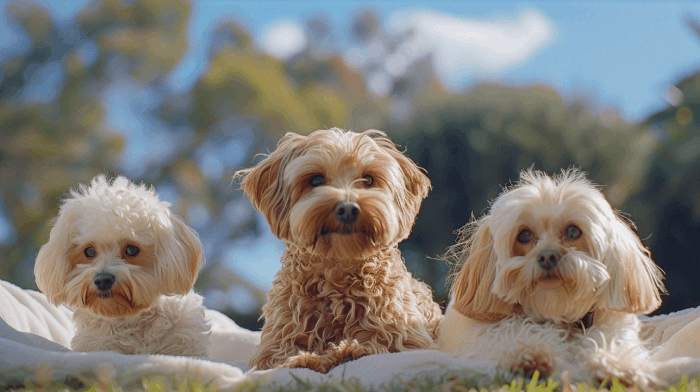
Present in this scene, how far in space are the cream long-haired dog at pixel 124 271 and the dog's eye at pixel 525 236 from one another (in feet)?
6.24

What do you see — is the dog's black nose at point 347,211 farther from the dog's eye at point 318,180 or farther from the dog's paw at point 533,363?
the dog's paw at point 533,363

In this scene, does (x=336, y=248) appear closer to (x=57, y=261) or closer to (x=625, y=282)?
(x=625, y=282)

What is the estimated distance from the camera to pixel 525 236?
3379mm

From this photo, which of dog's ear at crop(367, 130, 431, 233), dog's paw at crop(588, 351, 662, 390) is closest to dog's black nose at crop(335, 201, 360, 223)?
dog's ear at crop(367, 130, 431, 233)

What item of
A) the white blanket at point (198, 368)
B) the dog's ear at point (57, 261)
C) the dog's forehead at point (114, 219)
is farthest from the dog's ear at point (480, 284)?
the dog's ear at point (57, 261)

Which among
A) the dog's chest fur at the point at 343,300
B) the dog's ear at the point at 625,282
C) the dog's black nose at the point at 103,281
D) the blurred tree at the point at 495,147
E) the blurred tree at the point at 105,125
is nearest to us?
the dog's ear at the point at 625,282

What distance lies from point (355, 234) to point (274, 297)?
0.73 metres

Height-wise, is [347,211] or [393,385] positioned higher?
[347,211]

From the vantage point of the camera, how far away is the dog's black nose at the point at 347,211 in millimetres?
3248

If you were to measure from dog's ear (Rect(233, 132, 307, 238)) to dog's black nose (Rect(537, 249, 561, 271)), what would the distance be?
1280 mm

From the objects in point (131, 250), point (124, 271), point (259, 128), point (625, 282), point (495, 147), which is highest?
point (259, 128)

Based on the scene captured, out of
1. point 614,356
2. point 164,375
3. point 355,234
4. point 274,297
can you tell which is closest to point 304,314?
point 274,297

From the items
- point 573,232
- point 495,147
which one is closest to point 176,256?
point 573,232

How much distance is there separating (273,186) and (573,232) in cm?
155
